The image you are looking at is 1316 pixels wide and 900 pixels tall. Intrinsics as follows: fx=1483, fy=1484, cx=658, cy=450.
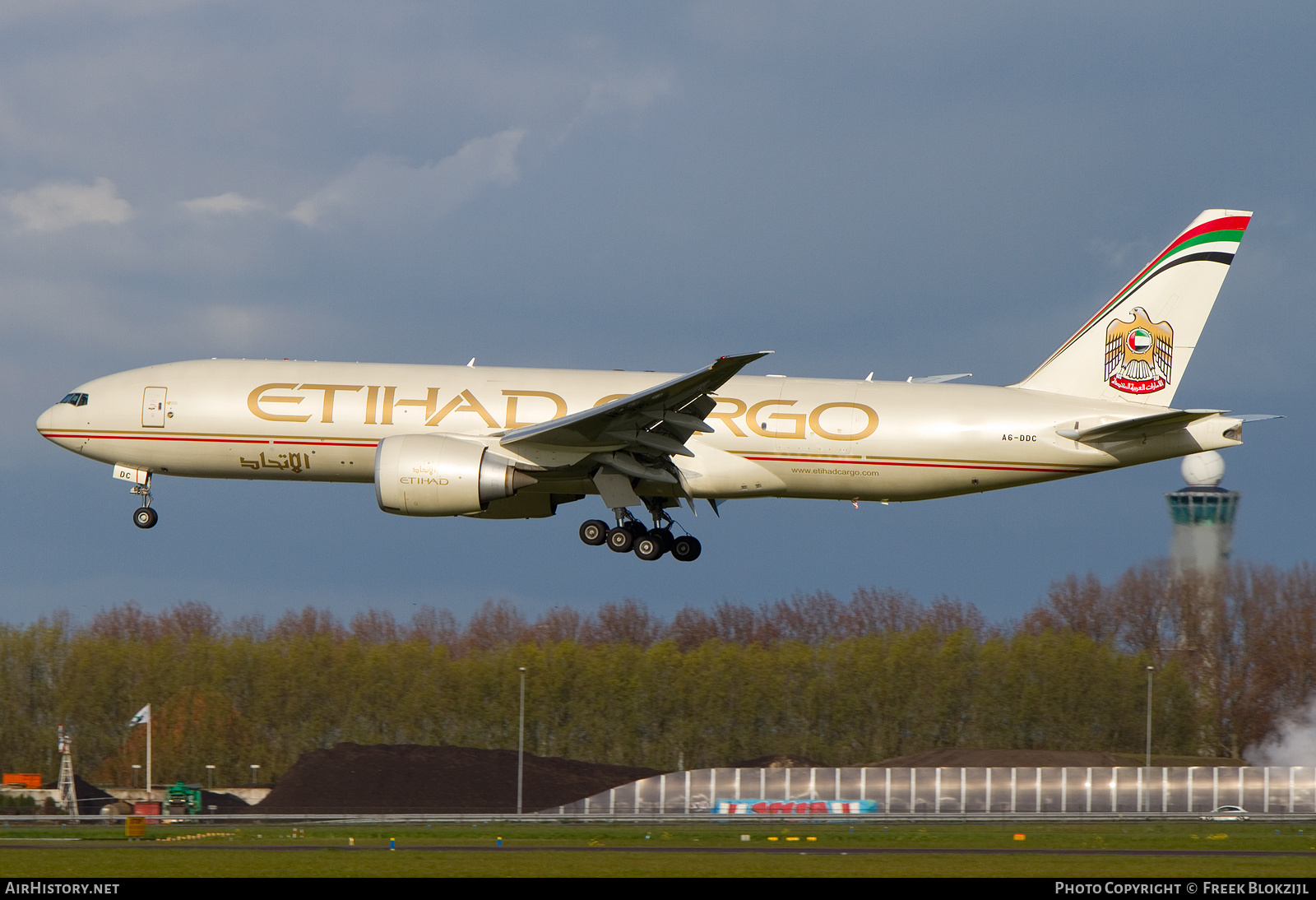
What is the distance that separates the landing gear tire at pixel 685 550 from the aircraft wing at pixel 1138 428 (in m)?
9.37

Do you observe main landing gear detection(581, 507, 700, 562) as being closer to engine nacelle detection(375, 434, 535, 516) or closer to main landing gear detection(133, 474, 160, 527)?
engine nacelle detection(375, 434, 535, 516)

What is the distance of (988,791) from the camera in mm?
49625


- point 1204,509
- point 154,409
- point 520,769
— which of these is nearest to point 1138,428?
point 154,409

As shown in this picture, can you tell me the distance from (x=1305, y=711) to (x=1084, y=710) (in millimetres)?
11269

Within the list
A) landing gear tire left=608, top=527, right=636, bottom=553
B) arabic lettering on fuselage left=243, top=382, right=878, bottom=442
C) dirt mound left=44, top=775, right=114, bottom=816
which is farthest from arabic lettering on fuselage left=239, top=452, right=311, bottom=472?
dirt mound left=44, top=775, right=114, bottom=816

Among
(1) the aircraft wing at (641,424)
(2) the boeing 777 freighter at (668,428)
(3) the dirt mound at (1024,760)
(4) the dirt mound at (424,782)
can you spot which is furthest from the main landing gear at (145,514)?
(3) the dirt mound at (1024,760)

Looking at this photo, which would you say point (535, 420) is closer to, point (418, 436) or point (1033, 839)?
point (418, 436)

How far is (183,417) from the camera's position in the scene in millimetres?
37000

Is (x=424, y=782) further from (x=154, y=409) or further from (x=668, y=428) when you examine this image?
(x=668, y=428)

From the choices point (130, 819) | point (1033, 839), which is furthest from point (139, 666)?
point (1033, 839)

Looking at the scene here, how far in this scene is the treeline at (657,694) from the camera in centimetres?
7700

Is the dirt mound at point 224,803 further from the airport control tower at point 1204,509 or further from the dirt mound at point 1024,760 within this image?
the airport control tower at point 1204,509

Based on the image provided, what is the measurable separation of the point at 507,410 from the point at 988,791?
23488 millimetres

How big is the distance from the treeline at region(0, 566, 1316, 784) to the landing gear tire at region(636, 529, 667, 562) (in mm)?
40578
